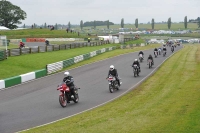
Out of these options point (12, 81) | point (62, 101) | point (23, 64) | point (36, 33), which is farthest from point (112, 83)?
point (36, 33)

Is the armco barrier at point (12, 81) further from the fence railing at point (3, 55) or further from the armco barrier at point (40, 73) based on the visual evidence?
the fence railing at point (3, 55)

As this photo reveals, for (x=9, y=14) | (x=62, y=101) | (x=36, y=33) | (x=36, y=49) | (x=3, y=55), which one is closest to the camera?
(x=62, y=101)

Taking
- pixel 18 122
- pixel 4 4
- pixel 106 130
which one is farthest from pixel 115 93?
pixel 4 4

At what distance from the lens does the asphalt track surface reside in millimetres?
15745

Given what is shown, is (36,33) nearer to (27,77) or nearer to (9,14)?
(9,14)

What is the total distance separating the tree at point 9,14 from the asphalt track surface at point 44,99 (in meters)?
94.7

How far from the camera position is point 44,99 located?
2128 cm

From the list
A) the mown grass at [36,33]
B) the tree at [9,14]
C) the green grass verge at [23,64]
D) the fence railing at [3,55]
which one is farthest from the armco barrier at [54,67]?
the tree at [9,14]

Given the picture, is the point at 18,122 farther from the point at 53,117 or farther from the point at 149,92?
the point at 149,92

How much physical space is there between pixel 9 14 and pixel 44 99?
351ft

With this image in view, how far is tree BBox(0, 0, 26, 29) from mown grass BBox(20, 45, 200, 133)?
10512 centimetres

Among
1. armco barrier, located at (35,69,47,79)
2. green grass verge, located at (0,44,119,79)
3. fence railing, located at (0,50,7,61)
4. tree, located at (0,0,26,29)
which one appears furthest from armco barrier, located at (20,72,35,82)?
tree, located at (0,0,26,29)

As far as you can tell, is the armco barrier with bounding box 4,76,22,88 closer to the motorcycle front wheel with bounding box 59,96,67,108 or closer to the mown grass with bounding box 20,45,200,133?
the mown grass with bounding box 20,45,200,133

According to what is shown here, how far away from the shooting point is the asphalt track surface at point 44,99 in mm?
15745
